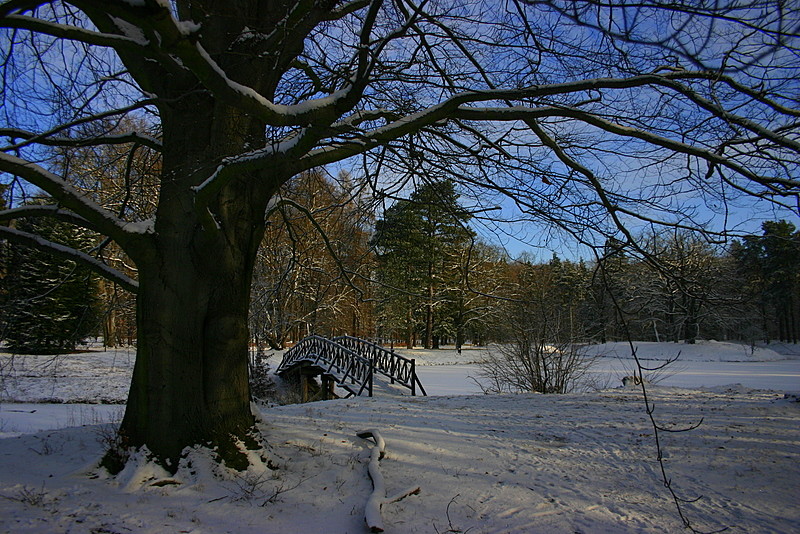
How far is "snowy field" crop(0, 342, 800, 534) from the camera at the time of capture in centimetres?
320

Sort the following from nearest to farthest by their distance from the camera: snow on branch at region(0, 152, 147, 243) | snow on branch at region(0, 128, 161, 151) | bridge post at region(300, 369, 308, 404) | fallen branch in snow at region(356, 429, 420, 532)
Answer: fallen branch in snow at region(356, 429, 420, 532), snow on branch at region(0, 152, 147, 243), snow on branch at region(0, 128, 161, 151), bridge post at region(300, 369, 308, 404)

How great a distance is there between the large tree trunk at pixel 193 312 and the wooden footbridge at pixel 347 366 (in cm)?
845

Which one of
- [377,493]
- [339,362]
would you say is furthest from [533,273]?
[339,362]

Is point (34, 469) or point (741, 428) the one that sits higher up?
point (34, 469)

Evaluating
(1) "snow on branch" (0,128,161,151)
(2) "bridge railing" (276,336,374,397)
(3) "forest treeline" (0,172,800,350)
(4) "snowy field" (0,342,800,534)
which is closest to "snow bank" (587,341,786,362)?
(2) "bridge railing" (276,336,374,397)

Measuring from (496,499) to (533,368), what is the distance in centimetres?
841

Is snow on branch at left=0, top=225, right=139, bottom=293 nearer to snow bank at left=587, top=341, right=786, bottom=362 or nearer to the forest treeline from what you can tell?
the forest treeline

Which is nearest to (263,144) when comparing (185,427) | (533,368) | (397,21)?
(397,21)

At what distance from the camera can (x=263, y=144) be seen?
385 centimetres

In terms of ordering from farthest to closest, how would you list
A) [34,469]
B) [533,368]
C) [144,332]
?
1. [533,368]
2. [144,332]
3. [34,469]

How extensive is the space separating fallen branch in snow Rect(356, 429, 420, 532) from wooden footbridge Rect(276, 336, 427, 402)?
7.77 meters

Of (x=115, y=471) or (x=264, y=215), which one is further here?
(x=264, y=215)

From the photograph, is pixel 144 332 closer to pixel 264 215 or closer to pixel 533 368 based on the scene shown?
pixel 264 215

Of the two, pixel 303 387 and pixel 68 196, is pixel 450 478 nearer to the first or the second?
pixel 68 196
